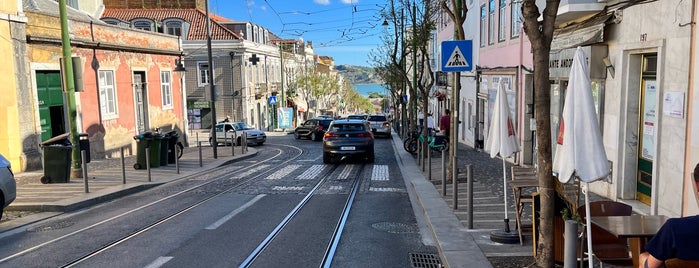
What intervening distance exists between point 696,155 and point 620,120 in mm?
2391

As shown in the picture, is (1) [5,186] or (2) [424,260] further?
(1) [5,186]

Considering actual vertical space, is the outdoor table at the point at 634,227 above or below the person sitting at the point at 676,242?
below

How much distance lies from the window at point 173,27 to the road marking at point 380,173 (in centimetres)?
3203

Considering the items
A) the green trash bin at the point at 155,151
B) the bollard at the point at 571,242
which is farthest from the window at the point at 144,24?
the bollard at the point at 571,242

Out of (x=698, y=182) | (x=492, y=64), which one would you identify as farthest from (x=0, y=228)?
(x=492, y=64)

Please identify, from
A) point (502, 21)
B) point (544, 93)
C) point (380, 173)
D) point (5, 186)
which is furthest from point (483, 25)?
point (5, 186)

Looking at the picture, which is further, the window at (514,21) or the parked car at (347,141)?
the parked car at (347,141)

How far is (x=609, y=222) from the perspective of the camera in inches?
188

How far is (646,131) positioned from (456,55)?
11.5 feet

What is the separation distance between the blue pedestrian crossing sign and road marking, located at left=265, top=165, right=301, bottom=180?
21.7 ft

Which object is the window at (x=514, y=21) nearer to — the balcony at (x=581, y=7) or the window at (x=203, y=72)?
the balcony at (x=581, y=7)

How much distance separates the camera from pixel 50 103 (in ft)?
57.3

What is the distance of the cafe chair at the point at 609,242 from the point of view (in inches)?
199

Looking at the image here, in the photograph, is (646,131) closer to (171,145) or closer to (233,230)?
(233,230)
